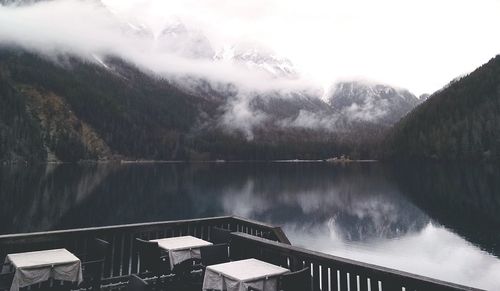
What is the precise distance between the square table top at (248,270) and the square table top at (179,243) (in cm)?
209

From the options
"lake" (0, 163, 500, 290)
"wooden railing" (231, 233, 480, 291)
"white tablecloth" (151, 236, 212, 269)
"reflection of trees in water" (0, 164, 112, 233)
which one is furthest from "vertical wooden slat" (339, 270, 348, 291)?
"reflection of trees in water" (0, 164, 112, 233)

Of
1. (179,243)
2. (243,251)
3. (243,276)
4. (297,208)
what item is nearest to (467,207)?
(297,208)

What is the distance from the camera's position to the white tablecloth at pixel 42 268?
9.02 m

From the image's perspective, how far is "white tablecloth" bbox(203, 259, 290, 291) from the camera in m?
8.62

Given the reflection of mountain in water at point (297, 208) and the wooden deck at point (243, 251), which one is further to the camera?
the reflection of mountain in water at point (297, 208)

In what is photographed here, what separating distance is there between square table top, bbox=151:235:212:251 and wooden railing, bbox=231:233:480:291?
143cm

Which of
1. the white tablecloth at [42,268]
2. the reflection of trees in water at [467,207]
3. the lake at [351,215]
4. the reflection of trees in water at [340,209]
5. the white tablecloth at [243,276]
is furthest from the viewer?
the reflection of trees in water at [340,209]

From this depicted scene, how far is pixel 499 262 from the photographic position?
3203cm

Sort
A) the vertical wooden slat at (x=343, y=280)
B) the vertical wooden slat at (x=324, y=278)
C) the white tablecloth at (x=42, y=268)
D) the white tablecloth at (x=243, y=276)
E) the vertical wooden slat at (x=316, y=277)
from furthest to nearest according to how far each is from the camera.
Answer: the white tablecloth at (x=42, y=268) → the white tablecloth at (x=243, y=276) → the vertical wooden slat at (x=316, y=277) → the vertical wooden slat at (x=324, y=278) → the vertical wooden slat at (x=343, y=280)

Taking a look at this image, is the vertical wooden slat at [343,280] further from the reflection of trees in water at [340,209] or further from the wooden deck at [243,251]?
the reflection of trees in water at [340,209]

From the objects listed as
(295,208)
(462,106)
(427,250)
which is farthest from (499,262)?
(462,106)

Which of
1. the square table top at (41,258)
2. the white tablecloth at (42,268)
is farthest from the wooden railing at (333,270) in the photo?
the square table top at (41,258)

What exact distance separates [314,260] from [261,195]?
266 feet

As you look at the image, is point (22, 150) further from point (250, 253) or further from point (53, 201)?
point (250, 253)
